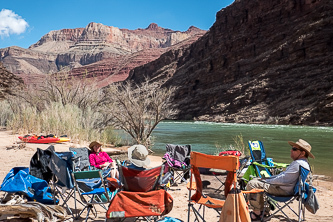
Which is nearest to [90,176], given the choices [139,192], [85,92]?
[139,192]

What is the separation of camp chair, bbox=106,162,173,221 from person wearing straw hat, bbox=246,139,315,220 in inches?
49.5

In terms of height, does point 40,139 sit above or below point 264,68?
below

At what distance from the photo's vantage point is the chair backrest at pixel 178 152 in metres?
6.39

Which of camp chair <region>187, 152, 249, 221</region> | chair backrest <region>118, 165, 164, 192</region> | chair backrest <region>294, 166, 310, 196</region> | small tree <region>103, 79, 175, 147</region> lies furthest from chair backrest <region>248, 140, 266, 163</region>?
small tree <region>103, 79, 175, 147</region>

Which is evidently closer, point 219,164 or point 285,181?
point 219,164

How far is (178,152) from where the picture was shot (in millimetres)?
6469

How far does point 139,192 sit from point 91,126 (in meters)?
10.5

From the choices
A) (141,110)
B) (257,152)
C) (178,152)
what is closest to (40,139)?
(141,110)

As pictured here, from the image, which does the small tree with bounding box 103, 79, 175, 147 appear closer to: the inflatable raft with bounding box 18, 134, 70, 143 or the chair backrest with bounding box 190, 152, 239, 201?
the inflatable raft with bounding box 18, 134, 70, 143

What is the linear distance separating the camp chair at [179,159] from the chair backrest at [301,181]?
2831 mm

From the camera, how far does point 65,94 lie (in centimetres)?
1556

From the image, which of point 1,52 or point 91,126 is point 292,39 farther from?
point 1,52

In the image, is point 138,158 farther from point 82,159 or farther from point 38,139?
point 38,139

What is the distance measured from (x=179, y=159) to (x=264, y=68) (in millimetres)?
45362
